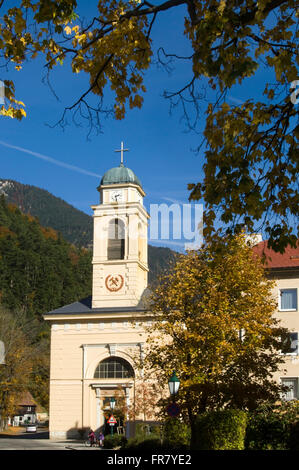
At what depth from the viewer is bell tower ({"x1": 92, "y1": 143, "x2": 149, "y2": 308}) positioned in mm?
45344

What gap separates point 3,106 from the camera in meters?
8.67

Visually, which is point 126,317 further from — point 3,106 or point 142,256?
point 3,106

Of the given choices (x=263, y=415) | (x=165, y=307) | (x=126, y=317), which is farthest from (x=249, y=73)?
(x=126, y=317)

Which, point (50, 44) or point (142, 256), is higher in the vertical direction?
point (142, 256)

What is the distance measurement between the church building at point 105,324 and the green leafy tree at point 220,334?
1655 centimetres

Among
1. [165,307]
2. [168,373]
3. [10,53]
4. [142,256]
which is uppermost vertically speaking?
[142,256]

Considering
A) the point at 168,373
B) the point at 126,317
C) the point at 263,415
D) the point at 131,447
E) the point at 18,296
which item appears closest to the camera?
the point at 263,415

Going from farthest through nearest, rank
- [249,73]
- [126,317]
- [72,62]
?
[126,317]
[72,62]
[249,73]

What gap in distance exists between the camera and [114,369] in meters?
43.2

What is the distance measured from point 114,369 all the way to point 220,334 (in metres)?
22.1

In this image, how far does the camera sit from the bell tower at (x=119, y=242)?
4534cm

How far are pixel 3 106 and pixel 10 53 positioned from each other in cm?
74

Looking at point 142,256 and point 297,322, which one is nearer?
point 297,322

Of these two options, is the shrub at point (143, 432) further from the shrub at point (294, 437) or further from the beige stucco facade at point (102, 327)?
the shrub at point (294, 437)
